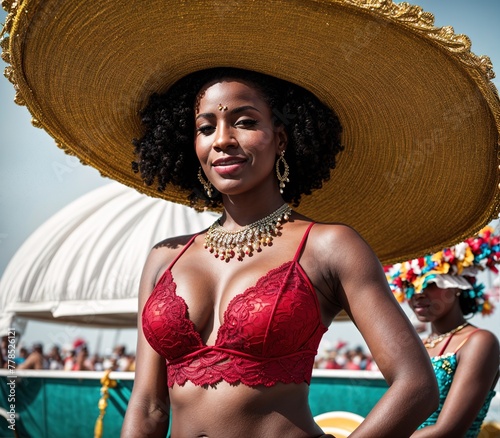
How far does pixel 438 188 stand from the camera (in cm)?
338

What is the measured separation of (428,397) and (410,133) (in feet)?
3.88

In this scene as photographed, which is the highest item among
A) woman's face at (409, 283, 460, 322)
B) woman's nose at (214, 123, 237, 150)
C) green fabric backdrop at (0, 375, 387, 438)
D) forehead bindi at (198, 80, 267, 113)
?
forehead bindi at (198, 80, 267, 113)

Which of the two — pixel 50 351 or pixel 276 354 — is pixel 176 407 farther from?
pixel 50 351

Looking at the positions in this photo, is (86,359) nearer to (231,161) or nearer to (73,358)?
(73,358)

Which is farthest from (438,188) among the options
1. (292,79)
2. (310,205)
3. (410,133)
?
(292,79)

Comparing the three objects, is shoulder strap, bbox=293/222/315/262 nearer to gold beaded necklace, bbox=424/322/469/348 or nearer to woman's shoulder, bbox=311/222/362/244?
woman's shoulder, bbox=311/222/362/244

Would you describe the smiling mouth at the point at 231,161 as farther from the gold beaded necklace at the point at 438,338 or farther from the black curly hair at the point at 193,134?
the gold beaded necklace at the point at 438,338

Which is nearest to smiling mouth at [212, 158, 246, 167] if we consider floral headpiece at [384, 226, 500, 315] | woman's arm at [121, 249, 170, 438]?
woman's arm at [121, 249, 170, 438]

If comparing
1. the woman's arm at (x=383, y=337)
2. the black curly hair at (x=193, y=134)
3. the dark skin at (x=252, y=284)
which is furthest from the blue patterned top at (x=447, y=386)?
the woman's arm at (x=383, y=337)

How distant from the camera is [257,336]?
256 centimetres

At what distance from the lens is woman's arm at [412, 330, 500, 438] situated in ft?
13.4

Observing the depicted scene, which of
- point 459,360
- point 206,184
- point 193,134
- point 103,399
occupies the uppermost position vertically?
point 193,134

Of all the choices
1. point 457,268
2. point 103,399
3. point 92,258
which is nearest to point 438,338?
point 457,268

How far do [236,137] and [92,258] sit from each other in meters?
7.96
